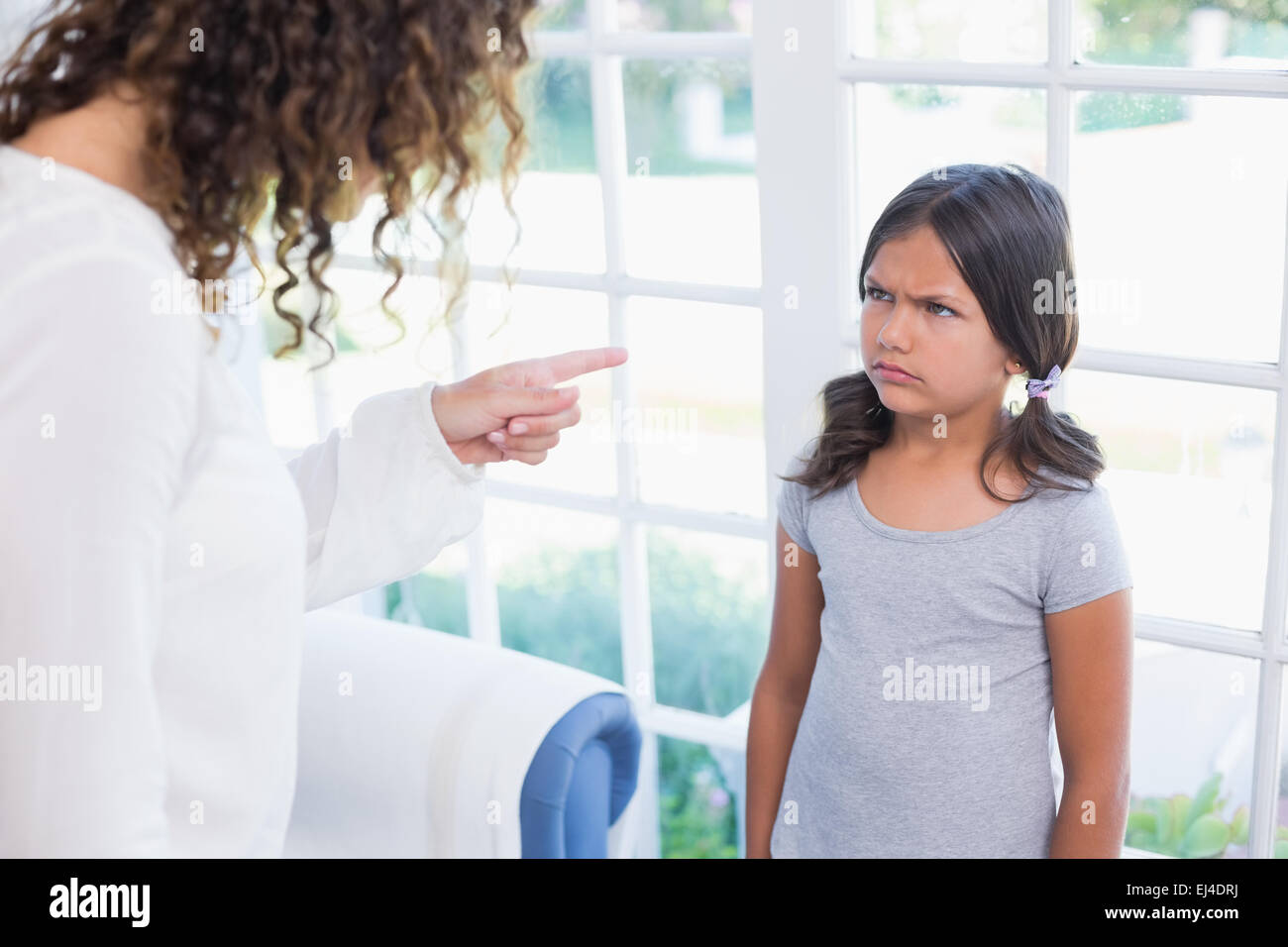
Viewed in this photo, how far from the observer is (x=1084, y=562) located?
4.27 feet

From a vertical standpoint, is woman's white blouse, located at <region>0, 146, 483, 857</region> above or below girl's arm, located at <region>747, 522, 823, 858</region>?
above

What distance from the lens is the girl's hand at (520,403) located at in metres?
1.34

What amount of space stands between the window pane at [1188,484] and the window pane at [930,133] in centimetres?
31

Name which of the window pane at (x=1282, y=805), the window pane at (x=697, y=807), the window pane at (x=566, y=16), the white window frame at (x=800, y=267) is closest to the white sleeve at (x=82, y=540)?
the white window frame at (x=800, y=267)

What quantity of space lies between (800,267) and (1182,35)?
1.82 ft

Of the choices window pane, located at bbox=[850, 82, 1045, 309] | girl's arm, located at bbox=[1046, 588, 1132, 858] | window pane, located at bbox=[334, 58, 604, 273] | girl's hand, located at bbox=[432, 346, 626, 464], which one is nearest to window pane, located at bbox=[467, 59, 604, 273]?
window pane, located at bbox=[334, 58, 604, 273]

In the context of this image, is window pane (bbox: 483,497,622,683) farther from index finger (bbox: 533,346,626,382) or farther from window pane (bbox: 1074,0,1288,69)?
window pane (bbox: 1074,0,1288,69)

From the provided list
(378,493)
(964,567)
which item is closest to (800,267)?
(964,567)

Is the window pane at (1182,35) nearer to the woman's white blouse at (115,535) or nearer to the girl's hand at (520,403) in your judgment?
the girl's hand at (520,403)

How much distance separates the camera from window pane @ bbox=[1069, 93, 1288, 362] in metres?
1.45

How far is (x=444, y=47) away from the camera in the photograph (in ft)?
3.21

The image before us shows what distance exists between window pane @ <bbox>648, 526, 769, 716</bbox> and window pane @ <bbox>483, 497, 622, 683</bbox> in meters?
0.15

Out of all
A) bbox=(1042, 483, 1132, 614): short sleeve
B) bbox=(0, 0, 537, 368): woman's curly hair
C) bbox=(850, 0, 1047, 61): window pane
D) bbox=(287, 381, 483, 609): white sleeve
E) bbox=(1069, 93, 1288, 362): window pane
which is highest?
bbox=(850, 0, 1047, 61): window pane

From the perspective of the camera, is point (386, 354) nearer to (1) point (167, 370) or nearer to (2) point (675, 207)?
(2) point (675, 207)
